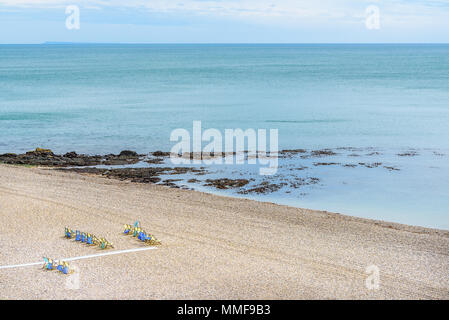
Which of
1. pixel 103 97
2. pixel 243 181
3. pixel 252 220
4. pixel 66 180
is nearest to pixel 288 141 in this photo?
pixel 243 181

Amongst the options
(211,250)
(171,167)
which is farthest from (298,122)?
(211,250)

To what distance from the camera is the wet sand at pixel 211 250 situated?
34.7ft

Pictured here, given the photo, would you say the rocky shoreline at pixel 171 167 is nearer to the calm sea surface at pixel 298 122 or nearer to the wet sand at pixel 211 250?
the calm sea surface at pixel 298 122

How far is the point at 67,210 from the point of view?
16438 millimetres

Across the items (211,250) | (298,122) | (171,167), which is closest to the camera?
(211,250)

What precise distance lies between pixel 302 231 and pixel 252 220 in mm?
1631

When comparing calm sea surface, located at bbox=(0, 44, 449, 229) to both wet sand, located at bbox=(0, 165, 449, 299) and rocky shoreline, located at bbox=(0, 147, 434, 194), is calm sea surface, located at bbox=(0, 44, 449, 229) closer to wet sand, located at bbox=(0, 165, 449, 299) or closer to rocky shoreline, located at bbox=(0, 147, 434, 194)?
rocky shoreline, located at bbox=(0, 147, 434, 194)

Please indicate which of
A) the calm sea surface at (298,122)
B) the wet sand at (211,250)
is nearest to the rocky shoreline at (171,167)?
the calm sea surface at (298,122)

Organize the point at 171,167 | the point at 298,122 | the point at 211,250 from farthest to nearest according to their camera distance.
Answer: the point at 298,122
the point at 171,167
the point at 211,250

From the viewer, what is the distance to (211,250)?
12.9 meters

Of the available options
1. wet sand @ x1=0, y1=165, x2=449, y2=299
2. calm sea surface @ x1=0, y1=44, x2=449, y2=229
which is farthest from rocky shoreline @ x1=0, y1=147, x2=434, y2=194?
wet sand @ x1=0, y1=165, x2=449, y2=299

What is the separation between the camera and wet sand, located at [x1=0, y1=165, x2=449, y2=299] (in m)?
10.6

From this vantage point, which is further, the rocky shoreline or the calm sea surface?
the rocky shoreline

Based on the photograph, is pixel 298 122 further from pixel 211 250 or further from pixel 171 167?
pixel 211 250
